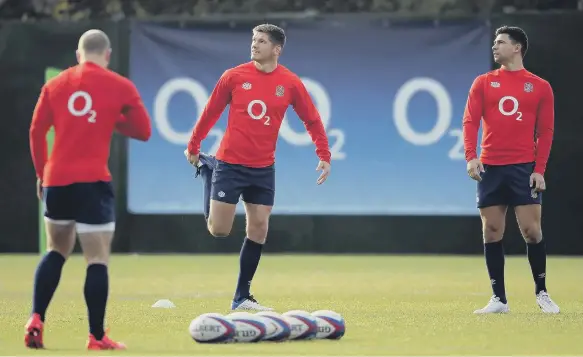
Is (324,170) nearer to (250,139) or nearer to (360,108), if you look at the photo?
(250,139)

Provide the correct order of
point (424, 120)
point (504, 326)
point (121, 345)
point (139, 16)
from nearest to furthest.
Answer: point (121, 345) → point (504, 326) → point (424, 120) → point (139, 16)

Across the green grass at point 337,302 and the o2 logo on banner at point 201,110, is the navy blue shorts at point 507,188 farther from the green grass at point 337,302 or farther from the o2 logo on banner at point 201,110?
the o2 logo on banner at point 201,110

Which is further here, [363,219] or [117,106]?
[363,219]

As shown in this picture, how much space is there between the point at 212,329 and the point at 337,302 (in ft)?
11.7

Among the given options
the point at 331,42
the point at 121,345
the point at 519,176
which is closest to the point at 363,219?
the point at 331,42

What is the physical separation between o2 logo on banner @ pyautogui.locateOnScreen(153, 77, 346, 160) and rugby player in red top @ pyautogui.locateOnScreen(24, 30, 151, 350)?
9.33m

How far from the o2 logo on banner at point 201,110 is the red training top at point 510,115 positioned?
268 inches

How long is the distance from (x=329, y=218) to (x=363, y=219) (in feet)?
1.34

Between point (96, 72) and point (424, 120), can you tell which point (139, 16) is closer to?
point (424, 120)

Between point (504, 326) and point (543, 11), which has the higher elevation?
point (543, 11)

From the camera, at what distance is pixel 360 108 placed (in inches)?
699

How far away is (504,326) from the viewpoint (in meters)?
9.53

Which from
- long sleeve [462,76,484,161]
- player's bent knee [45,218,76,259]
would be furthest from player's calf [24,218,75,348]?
long sleeve [462,76,484,161]

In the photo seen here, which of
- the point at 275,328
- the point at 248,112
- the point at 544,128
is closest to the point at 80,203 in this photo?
the point at 275,328
